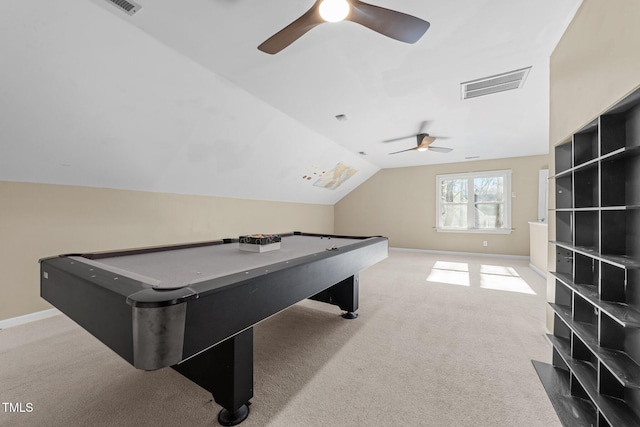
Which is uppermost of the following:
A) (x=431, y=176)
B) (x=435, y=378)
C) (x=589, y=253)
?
(x=431, y=176)

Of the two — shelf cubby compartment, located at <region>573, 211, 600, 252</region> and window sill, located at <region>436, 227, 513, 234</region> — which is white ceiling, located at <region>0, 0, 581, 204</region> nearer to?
shelf cubby compartment, located at <region>573, 211, 600, 252</region>

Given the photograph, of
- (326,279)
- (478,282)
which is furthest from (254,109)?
(478,282)

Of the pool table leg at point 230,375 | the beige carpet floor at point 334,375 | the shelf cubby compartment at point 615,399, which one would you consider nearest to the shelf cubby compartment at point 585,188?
the shelf cubby compartment at point 615,399

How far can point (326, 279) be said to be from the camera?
5.31 feet

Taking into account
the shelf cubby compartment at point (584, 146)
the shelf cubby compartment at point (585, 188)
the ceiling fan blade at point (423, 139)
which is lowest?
the shelf cubby compartment at point (585, 188)

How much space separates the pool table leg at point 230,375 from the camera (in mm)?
1201

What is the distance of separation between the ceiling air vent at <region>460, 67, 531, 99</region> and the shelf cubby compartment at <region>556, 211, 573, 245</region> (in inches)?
62.8

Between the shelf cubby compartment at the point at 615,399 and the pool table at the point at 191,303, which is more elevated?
the pool table at the point at 191,303

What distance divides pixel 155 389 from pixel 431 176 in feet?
21.6

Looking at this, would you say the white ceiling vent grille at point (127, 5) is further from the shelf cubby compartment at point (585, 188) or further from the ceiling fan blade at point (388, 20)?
the shelf cubby compartment at point (585, 188)

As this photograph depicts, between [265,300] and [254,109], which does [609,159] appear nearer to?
[265,300]

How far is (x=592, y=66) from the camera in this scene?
4.56ft

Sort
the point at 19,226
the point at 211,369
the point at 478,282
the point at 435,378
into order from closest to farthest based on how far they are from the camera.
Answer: the point at 211,369 → the point at 435,378 → the point at 19,226 → the point at 478,282

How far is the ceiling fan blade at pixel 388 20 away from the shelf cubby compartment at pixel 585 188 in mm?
1204
